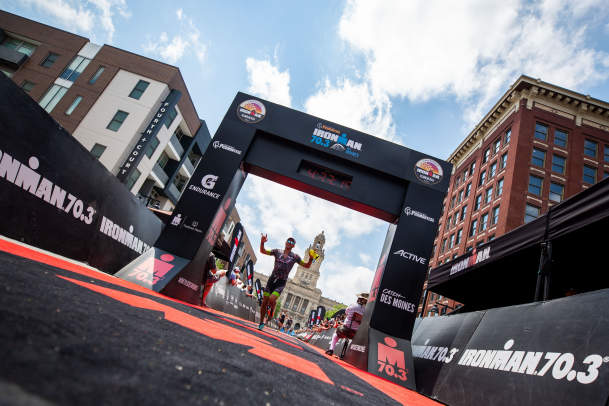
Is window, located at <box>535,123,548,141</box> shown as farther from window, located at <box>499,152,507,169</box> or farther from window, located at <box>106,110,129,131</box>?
window, located at <box>106,110,129,131</box>

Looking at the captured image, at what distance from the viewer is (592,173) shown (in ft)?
85.4

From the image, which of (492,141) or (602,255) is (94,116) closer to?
(602,255)

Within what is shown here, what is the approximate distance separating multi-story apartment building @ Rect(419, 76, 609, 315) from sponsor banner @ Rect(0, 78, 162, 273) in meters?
26.1

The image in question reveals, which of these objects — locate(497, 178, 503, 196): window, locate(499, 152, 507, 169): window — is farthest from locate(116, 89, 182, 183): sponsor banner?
locate(499, 152, 507, 169): window

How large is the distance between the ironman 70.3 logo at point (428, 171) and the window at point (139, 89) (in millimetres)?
22629

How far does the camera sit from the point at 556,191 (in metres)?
25.7

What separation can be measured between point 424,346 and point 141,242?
718 cm

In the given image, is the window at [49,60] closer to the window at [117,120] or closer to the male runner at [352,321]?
the window at [117,120]

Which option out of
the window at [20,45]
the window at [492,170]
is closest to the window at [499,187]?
the window at [492,170]

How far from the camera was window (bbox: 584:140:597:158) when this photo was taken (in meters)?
26.7

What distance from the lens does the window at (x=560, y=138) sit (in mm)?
27188

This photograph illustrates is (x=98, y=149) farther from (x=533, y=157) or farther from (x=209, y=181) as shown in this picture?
(x=533, y=157)

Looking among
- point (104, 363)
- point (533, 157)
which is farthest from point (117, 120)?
point (533, 157)

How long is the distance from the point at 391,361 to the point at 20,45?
35127 mm
